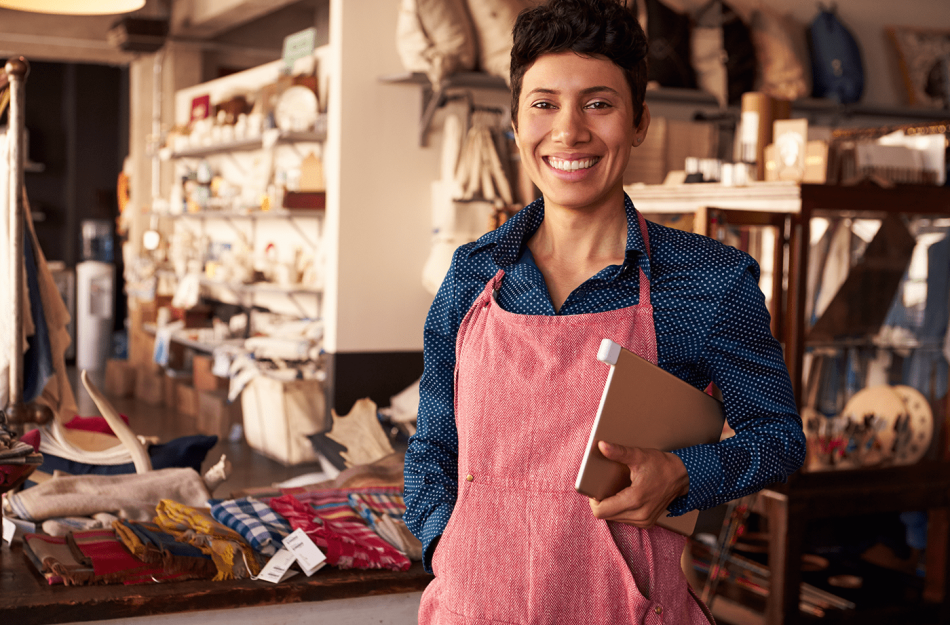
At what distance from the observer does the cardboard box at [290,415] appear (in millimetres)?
5992

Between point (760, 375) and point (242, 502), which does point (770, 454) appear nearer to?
point (760, 375)

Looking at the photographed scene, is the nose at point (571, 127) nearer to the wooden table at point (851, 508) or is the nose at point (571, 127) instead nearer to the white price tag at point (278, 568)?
the white price tag at point (278, 568)

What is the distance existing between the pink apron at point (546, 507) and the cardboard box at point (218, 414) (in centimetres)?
589

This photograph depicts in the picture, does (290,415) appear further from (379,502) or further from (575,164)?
(575,164)

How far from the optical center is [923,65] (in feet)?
19.5

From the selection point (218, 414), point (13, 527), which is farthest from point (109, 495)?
point (218, 414)

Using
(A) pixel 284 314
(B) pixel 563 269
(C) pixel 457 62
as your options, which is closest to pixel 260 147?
(A) pixel 284 314

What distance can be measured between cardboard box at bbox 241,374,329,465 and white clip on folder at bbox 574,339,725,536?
4824 millimetres

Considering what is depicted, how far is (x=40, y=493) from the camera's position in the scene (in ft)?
7.82

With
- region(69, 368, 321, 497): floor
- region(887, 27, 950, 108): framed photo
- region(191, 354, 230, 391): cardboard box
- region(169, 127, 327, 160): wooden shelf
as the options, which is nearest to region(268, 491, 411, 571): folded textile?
region(69, 368, 321, 497): floor

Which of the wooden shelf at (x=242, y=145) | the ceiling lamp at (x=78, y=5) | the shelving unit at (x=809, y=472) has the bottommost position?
the shelving unit at (x=809, y=472)

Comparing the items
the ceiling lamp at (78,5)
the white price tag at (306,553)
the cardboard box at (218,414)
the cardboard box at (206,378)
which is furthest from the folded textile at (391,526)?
the cardboard box at (206,378)

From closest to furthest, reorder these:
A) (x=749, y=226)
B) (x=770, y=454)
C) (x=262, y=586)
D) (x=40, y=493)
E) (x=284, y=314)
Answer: (x=770, y=454), (x=262, y=586), (x=40, y=493), (x=749, y=226), (x=284, y=314)

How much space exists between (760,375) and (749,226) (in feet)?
6.97
